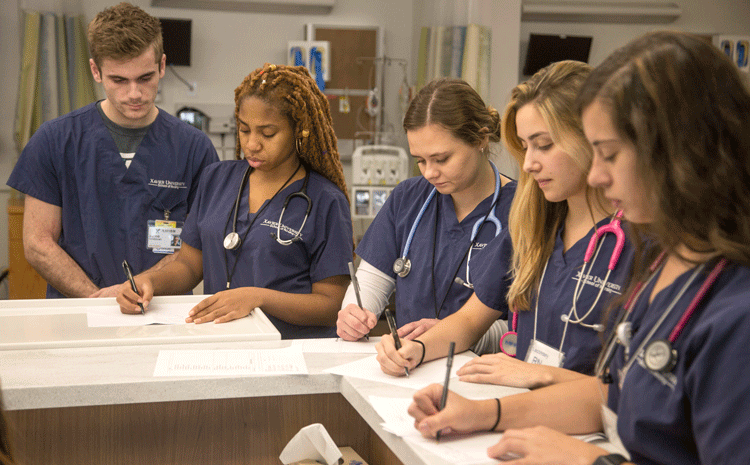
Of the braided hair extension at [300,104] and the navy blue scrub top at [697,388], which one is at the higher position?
the braided hair extension at [300,104]

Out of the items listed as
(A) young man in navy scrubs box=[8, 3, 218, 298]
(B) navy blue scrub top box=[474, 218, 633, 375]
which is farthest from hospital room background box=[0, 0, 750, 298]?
(B) navy blue scrub top box=[474, 218, 633, 375]

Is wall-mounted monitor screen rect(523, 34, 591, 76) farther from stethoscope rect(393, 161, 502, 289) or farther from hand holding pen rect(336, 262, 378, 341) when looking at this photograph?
hand holding pen rect(336, 262, 378, 341)

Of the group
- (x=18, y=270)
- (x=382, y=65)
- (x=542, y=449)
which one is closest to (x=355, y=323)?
(x=542, y=449)

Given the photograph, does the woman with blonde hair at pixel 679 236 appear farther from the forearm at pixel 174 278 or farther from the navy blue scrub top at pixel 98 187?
the navy blue scrub top at pixel 98 187

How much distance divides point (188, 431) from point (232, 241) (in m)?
0.63

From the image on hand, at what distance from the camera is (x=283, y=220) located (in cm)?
185

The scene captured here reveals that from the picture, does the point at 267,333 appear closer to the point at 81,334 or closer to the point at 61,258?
the point at 81,334

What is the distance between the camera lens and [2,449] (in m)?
0.61

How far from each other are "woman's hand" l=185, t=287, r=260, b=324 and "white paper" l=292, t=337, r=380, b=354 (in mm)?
228

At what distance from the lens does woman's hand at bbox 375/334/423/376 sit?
1242 mm

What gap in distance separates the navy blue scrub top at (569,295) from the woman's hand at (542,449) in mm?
336

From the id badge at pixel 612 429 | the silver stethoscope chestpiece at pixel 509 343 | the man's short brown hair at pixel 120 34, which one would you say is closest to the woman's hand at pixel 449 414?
the id badge at pixel 612 429

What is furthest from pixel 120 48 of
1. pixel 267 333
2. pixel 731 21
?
pixel 731 21

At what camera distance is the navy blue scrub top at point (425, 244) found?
1641 millimetres
